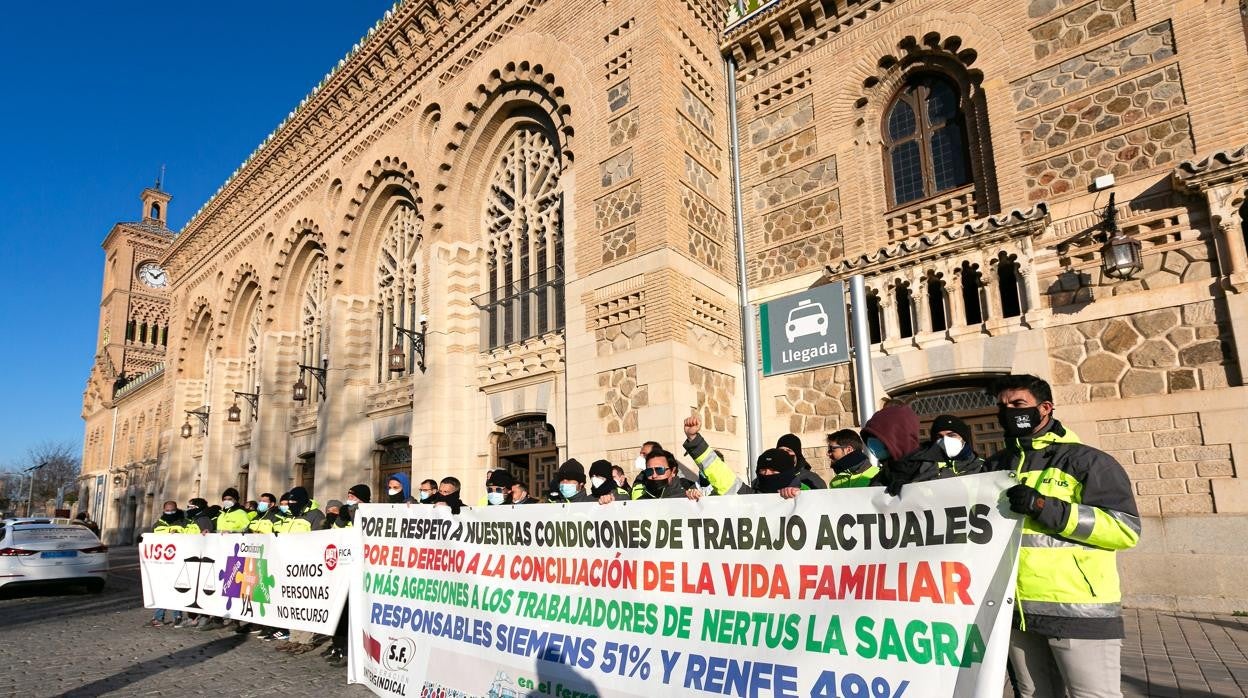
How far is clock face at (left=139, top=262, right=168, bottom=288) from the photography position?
5012cm

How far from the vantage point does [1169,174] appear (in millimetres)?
8211

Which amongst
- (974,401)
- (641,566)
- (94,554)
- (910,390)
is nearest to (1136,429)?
(974,401)

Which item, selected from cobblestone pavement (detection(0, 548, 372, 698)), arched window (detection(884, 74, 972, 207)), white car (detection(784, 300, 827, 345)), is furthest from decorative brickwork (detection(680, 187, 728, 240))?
cobblestone pavement (detection(0, 548, 372, 698))

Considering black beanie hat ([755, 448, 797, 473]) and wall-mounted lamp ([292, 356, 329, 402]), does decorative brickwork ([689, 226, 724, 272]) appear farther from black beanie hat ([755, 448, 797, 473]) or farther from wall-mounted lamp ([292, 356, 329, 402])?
wall-mounted lamp ([292, 356, 329, 402])

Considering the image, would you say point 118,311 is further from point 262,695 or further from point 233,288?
point 262,695

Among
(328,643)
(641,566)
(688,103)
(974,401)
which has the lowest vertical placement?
(328,643)

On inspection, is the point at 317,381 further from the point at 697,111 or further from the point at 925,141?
the point at 925,141

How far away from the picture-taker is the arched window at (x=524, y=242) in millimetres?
13406

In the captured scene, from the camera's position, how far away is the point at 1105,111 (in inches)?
350

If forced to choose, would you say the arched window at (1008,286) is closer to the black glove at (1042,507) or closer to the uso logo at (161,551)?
the black glove at (1042,507)

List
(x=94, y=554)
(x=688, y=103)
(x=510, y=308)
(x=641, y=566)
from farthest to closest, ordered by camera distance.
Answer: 1. (x=510, y=308)
2. (x=94, y=554)
3. (x=688, y=103)
4. (x=641, y=566)

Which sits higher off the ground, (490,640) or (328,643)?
(490,640)

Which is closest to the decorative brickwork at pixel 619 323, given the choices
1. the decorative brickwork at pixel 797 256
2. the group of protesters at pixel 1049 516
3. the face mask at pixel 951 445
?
the decorative brickwork at pixel 797 256

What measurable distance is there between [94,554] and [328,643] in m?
8.74
